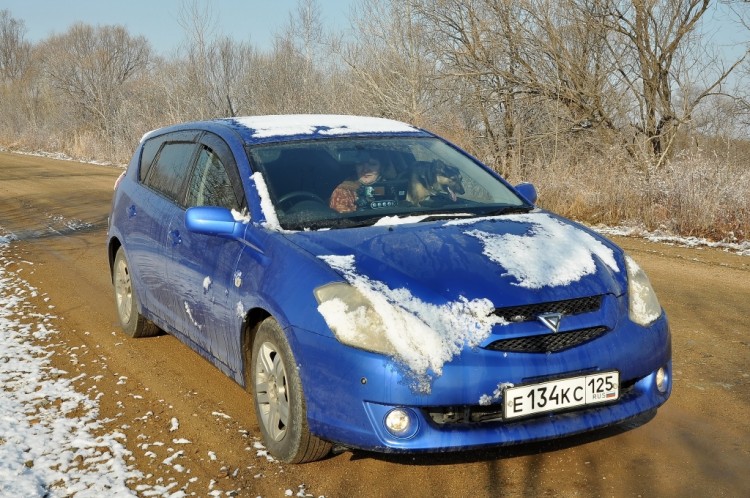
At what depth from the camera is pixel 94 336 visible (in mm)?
6297

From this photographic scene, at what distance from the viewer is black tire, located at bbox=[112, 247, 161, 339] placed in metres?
6.12

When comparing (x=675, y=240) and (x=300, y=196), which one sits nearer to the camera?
(x=300, y=196)

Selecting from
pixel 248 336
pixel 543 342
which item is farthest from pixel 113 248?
pixel 543 342

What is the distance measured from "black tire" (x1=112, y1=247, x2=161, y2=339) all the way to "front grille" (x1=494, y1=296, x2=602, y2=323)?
3.44 meters

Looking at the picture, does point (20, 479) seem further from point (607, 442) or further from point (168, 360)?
point (607, 442)

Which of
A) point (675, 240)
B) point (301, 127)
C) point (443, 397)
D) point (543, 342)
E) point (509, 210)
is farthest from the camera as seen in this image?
point (675, 240)

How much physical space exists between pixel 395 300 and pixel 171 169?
281 cm

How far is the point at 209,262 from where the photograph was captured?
452cm

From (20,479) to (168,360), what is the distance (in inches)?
78.8

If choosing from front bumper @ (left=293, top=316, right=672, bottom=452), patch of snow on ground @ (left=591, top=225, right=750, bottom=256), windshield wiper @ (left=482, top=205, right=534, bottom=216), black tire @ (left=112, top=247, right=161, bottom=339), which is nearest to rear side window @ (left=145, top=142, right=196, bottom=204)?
black tire @ (left=112, top=247, right=161, bottom=339)

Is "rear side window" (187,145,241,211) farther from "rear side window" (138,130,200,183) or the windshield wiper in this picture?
the windshield wiper

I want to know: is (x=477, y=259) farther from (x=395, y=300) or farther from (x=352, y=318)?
(x=352, y=318)

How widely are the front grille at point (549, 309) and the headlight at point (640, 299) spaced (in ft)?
0.80

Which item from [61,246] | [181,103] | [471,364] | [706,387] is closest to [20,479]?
[471,364]
